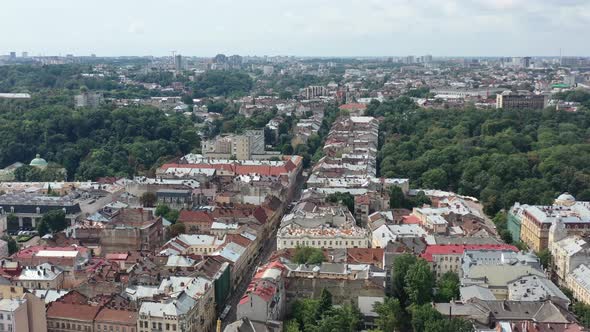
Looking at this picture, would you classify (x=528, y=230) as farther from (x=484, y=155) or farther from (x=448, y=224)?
(x=484, y=155)

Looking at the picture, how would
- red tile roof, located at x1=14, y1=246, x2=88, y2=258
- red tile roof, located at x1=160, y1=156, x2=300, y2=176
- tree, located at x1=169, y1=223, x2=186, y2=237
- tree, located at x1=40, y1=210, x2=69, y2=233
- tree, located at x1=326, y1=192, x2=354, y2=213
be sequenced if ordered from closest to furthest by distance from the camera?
1. red tile roof, located at x1=14, y1=246, x2=88, y2=258
2. tree, located at x1=169, y1=223, x2=186, y2=237
3. tree, located at x1=40, y1=210, x2=69, y2=233
4. tree, located at x1=326, y1=192, x2=354, y2=213
5. red tile roof, located at x1=160, y1=156, x2=300, y2=176

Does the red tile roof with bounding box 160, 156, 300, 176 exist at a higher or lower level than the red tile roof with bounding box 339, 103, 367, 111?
lower

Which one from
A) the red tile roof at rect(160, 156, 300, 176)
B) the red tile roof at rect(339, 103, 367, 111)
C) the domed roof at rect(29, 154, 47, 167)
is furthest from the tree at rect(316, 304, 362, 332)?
the red tile roof at rect(339, 103, 367, 111)

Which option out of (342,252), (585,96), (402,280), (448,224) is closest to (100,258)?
(342,252)

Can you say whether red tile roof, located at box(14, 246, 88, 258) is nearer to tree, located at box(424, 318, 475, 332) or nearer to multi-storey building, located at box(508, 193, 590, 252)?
tree, located at box(424, 318, 475, 332)

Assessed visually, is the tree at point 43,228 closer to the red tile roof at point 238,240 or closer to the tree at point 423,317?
the red tile roof at point 238,240

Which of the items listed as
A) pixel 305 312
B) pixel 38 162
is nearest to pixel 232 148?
pixel 38 162
